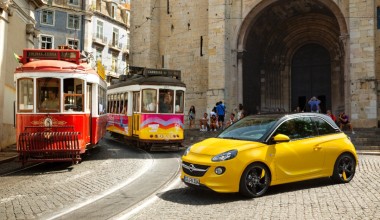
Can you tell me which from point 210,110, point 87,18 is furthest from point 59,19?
point 210,110

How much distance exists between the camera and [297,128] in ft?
24.3

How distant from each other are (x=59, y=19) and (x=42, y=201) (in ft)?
125

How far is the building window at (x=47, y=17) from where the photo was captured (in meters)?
40.2

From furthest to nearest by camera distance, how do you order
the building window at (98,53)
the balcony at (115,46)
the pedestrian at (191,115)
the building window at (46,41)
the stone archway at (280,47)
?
1. the balcony at (115,46)
2. the building window at (98,53)
3. the building window at (46,41)
4. the stone archway at (280,47)
5. the pedestrian at (191,115)

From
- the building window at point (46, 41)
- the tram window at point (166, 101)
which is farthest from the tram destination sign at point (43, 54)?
the building window at point (46, 41)

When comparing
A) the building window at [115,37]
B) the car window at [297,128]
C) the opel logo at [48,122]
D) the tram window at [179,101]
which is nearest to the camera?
the car window at [297,128]

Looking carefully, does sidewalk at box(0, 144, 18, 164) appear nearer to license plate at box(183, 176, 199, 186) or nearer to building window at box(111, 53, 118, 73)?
license plate at box(183, 176, 199, 186)

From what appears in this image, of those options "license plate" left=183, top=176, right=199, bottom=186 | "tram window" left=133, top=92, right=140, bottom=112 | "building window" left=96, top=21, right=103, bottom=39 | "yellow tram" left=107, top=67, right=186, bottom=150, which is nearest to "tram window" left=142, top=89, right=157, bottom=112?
"yellow tram" left=107, top=67, right=186, bottom=150

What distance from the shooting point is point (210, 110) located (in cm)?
2291

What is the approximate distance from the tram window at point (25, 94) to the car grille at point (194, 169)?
5.32 meters

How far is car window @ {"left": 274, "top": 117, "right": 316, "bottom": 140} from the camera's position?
23.5 feet

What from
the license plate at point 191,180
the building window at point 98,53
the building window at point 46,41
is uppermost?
the building window at point 46,41

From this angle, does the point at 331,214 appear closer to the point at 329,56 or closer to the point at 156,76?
the point at 156,76

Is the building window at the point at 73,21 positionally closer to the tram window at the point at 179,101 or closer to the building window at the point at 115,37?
the building window at the point at 115,37
